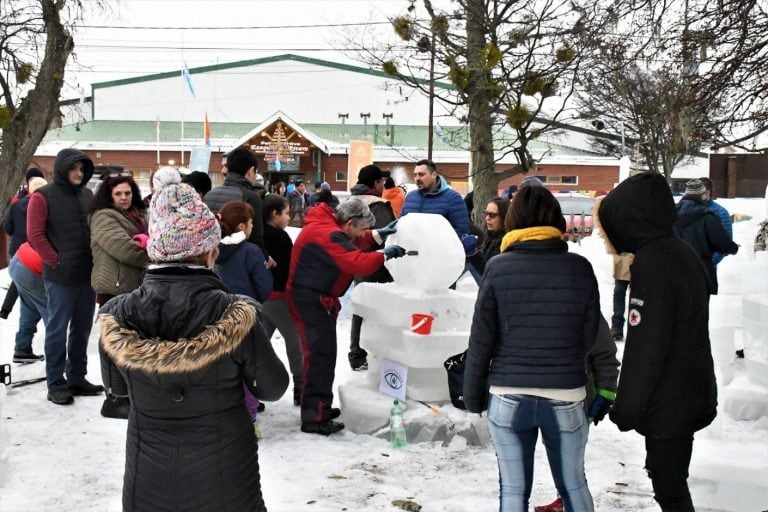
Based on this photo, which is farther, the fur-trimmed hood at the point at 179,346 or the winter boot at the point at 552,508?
the winter boot at the point at 552,508

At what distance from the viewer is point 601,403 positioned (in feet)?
10.8

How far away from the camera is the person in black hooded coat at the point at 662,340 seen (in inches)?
117

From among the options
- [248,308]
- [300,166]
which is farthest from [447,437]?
[300,166]

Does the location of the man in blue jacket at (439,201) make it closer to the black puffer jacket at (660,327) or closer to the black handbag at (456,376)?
the black handbag at (456,376)

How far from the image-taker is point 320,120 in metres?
42.2

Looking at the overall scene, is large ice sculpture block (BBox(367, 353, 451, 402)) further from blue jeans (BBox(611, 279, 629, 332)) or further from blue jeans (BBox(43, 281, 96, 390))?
blue jeans (BBox(611, 279, 629, 332))

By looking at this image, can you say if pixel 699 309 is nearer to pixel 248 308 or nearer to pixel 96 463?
pixel 248 308

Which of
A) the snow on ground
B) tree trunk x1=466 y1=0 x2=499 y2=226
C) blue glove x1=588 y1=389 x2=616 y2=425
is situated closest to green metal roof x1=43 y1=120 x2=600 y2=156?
tree trunk x1=466 y1=0 x2=499 y2=226

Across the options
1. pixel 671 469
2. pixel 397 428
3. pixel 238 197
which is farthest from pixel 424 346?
pixel 671 469

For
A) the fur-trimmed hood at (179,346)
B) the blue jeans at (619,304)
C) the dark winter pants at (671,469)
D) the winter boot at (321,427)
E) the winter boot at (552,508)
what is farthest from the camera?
the blue jeans at (619,304)

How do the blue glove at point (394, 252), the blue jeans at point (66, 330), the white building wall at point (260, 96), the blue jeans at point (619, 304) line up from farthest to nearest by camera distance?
the white building wall at point (260, 96), the blue jeans at point (619, 304), the blue jeans at point (66, 330), the blue glove at point (394, 252)

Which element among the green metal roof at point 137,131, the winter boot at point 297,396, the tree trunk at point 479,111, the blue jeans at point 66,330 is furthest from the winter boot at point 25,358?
the green metal roof at point 137,131

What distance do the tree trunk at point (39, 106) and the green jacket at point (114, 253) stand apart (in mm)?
6168

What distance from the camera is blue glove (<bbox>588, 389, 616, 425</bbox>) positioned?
329 centimetres
